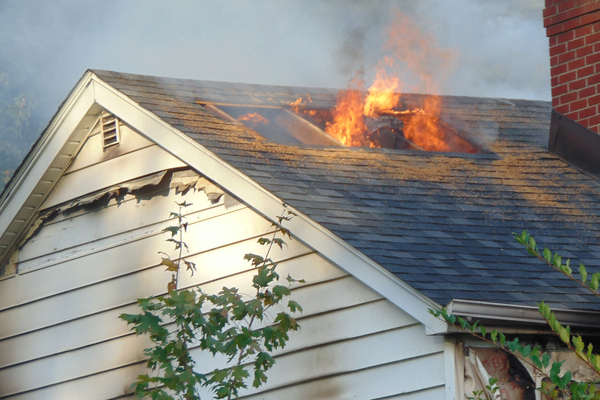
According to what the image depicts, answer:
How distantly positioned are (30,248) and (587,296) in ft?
19.2

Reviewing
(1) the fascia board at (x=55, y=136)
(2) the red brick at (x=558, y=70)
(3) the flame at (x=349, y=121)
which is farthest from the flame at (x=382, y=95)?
(1) the fascia board at (x=55, y=136)

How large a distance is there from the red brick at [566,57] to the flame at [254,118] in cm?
363

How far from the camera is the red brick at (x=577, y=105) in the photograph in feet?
27.1

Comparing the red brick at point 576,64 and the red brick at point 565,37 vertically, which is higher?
the red brick at point 565,37

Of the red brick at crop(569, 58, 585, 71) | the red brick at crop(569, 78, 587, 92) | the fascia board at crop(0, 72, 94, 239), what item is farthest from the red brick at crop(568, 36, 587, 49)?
the fascia board at crop(0, 72, 94, 239)

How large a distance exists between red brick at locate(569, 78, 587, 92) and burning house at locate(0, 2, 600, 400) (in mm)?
149

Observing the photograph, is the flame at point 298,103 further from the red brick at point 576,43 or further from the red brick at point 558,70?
the red brick at point 576,43

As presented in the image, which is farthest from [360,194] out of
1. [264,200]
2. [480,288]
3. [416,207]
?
[480,288]

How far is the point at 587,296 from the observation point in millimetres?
5551

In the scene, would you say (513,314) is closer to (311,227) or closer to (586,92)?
(311,227)

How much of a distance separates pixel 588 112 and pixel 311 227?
4.16 metres

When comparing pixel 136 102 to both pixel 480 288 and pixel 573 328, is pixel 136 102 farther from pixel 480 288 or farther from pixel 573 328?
pixel 573 328

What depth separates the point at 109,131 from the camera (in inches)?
302

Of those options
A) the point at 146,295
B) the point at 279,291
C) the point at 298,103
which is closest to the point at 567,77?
the point at 298,103
